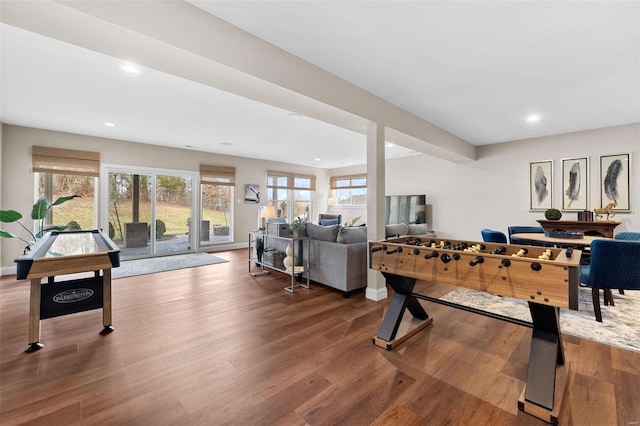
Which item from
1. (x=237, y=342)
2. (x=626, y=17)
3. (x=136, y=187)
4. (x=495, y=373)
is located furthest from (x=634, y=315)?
(x=136, y=187)

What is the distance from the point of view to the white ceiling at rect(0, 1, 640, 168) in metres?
1.98

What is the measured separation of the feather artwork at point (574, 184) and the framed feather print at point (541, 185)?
26 centimetres

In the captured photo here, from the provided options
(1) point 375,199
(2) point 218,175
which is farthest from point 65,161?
(1) point 375,199

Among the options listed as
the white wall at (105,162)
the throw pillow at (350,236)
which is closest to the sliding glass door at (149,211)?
the white wall at (105,162)

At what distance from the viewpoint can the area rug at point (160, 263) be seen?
4.65 meters

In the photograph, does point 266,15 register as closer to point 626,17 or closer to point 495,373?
point 626,17

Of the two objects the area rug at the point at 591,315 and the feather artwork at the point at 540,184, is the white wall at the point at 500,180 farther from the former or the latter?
the area rug at the point at 591,315

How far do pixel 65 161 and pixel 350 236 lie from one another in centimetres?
550

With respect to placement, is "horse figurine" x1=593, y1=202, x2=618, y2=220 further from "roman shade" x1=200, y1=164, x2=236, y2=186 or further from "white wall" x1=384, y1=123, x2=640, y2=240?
"roman shade" x1=200, y1=164, x2=236, y2=186

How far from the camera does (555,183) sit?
5070 millimetres

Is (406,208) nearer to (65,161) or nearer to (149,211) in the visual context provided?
(149,211)

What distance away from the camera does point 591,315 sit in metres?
2.84

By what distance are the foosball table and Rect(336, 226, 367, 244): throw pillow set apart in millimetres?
1296

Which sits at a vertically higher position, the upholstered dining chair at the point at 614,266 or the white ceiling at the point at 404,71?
the white ceiling at the point at 404,71
